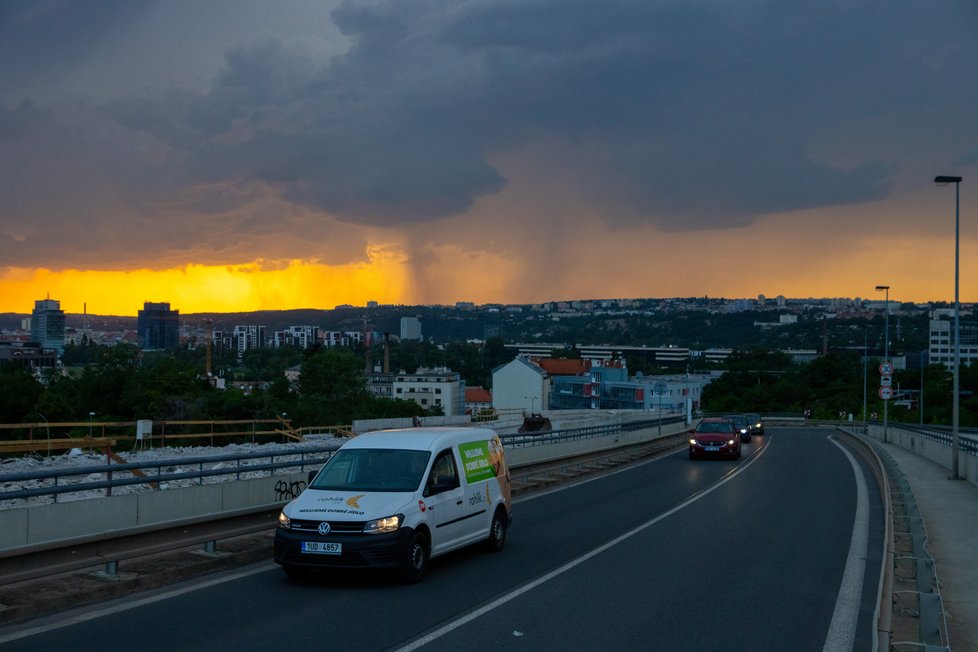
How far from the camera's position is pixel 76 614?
929 cm

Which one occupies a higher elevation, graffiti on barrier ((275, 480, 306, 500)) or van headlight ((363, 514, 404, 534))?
van headlight ((363, 514, 404, 534))

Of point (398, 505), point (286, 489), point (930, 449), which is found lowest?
point (930, 449)

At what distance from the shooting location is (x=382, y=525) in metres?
10.8

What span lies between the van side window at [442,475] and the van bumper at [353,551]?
100 cm

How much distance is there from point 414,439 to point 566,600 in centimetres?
326

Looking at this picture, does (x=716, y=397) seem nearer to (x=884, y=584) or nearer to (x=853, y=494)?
(x=853, y=494)

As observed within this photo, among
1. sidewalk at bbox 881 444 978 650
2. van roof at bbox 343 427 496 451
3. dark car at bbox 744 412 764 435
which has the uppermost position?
van roof at bbox 343 427 496 451

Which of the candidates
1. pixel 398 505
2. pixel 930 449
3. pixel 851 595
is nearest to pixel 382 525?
pixel 398 505

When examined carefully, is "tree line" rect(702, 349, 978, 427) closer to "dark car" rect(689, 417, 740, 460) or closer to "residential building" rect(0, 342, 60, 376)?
"dark car" rect(689, 417, 740, 460)

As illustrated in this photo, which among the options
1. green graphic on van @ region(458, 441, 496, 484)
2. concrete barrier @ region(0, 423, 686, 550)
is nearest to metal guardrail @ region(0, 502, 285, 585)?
concrete barrier @ region(0, 423, 686, 550)

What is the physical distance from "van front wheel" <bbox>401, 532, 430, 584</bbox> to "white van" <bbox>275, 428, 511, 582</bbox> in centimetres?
1

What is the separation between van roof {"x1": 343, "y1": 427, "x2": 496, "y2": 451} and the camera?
1237 cm

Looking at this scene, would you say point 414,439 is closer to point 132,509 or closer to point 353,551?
point 353,551

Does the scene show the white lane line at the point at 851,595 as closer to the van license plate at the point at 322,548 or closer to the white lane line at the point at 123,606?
the van license plate at the point at 322,548
